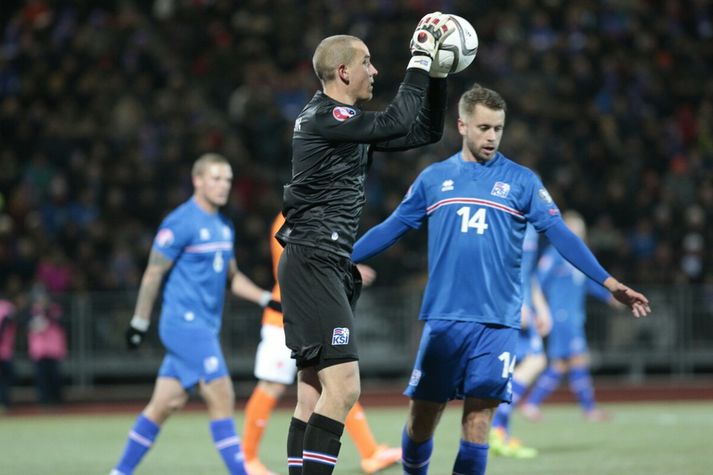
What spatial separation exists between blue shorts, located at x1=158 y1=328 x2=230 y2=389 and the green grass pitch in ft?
4.86

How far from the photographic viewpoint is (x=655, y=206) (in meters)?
19.8

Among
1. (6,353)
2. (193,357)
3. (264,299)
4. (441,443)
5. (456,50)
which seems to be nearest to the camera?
(456,50)

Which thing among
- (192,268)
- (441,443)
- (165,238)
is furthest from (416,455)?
(441,443)

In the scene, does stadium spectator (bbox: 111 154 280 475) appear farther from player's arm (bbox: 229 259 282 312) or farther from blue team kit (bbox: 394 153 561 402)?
blue team kit (bbox: 394 153 561 402)

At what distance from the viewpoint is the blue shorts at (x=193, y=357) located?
8477mm

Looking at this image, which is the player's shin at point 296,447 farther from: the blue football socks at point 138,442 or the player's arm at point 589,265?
the blue football socks at point 138,442

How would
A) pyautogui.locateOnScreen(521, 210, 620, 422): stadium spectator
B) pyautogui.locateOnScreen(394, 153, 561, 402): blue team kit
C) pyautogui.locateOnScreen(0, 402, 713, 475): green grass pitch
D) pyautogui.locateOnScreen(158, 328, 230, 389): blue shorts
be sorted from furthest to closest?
pyautogui.locateOnScreen(521, 210, 620, 422): stadium spectator → pyautogui.locateOnScreen(0, 402, 713, 475): green grass pitch → pyautogui.locateOnScreen(158, 328, 230, 389): blue shorts → pyautogui.locateOnScreen(394, 153, 561, 402): blue team kit

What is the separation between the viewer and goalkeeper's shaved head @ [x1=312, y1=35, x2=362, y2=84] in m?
6.12

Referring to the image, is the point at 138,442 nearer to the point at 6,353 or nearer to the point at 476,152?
the point at 476,152

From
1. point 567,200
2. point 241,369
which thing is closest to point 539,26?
point 567,200

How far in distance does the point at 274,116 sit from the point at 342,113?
13961 mm

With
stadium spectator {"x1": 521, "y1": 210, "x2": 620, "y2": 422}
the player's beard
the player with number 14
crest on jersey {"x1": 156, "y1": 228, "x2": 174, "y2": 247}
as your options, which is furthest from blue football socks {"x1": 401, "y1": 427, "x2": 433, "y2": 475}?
stadium spectator {"x1": 521, "y1": 210, "x2": 620, "y2": 422}

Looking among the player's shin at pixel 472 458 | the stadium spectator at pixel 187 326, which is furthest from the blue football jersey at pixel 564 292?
the player's shin at pixel 472 458

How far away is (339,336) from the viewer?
598cm
